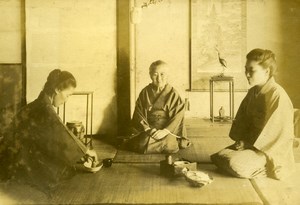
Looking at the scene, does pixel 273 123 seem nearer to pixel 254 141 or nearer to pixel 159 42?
pixel 254 141

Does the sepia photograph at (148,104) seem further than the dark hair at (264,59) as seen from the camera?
No

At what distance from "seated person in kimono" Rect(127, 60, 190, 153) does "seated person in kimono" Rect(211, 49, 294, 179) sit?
1.81 feet

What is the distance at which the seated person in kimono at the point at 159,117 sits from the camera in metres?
2.70

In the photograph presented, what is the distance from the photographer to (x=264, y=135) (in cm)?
206

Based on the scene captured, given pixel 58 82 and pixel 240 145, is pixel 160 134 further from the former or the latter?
pixel 58 82

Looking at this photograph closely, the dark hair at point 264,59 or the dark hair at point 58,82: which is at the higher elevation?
the dark hair at point 264,59

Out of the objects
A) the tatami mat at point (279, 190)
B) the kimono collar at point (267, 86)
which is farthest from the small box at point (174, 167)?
the kimono collar at point (267, 86)

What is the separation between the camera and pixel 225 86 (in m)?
3.88

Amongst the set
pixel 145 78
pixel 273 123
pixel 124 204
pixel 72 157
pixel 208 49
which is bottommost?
pixel 124 204

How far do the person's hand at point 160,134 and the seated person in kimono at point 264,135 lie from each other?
0.54 m

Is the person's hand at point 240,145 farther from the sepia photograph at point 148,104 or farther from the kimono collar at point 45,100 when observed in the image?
the kimono collar at point 45,100

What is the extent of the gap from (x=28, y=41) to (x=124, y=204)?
56.9 inches

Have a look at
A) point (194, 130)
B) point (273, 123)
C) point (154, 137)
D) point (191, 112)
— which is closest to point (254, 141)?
point (273, 123)

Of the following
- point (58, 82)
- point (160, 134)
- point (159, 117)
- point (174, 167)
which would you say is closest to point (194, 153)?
point (160, 134)
